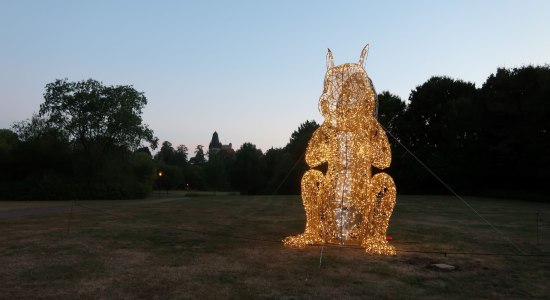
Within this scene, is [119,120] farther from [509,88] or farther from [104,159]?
[509,88]

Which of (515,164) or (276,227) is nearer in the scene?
(276,227)

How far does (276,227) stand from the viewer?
45.7 feet

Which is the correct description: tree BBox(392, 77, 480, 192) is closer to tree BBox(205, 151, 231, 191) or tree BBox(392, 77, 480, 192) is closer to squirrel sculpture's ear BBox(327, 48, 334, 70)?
squirrel sculpture's ear BBox(327, 48, 334, 70)

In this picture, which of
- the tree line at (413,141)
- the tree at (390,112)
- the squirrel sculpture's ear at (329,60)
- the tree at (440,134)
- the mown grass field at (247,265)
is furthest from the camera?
the tree at (390,112)

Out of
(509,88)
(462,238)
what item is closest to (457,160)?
(509,88)

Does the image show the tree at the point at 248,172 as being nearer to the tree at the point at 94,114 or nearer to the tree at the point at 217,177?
the tree at the point at 217,177

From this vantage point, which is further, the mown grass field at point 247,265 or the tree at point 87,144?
the tree at point 87,144

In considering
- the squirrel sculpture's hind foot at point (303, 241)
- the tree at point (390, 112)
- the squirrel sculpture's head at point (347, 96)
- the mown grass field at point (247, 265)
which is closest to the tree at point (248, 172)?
the tree at point (390, 112)

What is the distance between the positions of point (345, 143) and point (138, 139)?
98.6ft

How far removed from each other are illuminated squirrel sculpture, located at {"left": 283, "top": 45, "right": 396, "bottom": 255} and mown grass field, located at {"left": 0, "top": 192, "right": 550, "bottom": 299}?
20.3 inches

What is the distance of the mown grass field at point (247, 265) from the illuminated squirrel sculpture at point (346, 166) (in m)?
0.52

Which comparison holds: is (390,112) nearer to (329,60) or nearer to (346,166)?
(329,60)

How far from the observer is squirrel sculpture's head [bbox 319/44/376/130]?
923 cm

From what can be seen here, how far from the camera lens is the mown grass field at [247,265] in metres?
6.16
